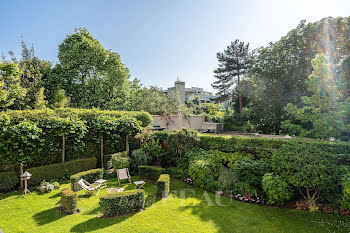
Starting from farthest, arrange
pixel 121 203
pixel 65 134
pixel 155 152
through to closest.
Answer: pixel 155 152 → pixel 65 134 → pixel 121 203

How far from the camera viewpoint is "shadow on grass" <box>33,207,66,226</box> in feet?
18.7

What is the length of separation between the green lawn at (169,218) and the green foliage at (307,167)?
1.16m

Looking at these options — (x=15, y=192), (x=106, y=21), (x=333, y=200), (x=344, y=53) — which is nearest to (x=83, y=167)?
(x=15, y=192)

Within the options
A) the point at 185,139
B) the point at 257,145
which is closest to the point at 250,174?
the point at 257,145

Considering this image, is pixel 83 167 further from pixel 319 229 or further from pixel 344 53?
pixel 344 53

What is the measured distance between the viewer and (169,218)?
19.8ft

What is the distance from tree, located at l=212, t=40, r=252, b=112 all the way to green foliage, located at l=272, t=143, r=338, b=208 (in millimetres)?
23316

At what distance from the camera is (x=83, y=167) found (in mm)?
10812

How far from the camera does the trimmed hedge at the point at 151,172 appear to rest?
952cm

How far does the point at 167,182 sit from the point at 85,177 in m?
4.19

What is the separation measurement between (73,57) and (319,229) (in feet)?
75.8

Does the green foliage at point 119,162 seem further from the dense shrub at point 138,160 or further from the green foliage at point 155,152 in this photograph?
the green foliage at point 155,152

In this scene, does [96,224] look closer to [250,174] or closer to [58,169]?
[58,169]

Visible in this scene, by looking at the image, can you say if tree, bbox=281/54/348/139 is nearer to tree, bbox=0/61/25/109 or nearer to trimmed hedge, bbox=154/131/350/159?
trimmed hedge, bbox=154/131/350/159
